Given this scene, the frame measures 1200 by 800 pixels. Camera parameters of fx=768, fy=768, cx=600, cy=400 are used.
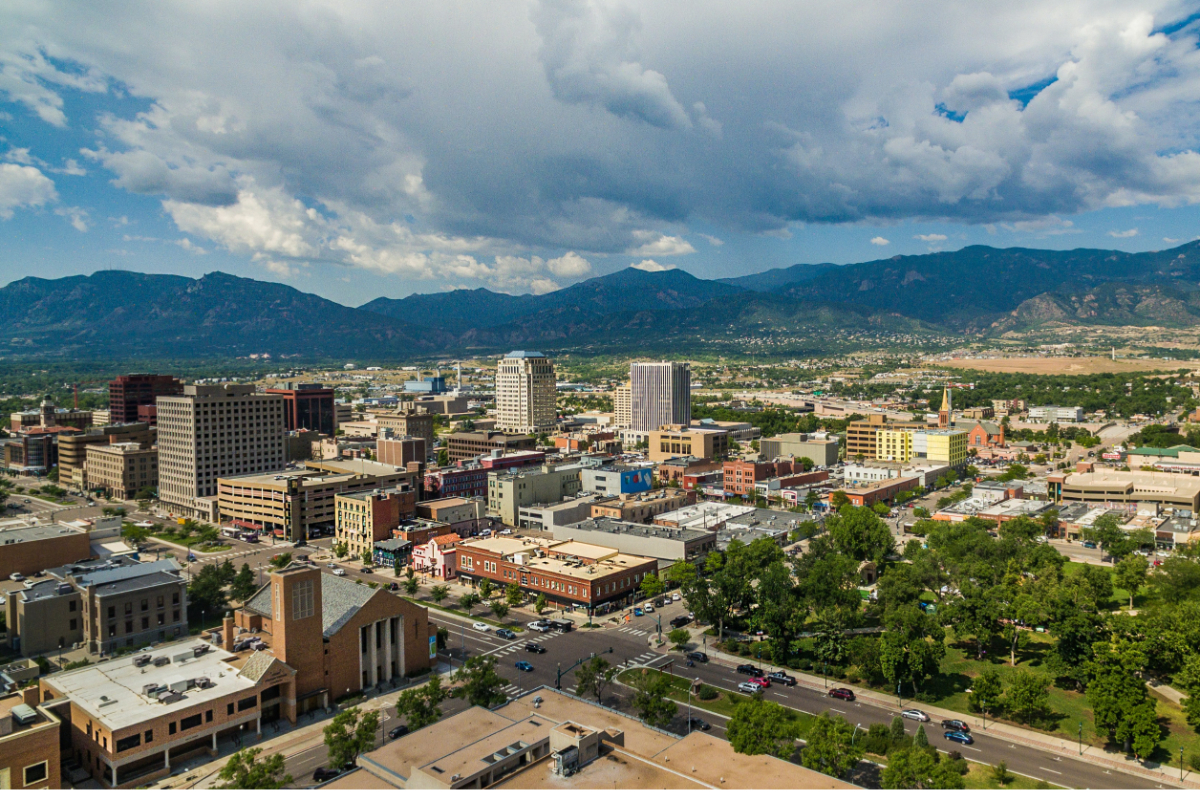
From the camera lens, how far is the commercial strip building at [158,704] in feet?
97.0

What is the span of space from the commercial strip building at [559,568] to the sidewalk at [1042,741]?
1548 cm

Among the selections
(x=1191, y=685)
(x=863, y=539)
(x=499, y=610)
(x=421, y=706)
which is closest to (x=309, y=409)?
(x=499, y=610)

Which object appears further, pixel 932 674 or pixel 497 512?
pixel 497 512

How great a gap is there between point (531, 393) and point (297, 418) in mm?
43175

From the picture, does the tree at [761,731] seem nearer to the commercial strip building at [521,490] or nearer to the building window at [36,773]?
the building window at [36,773]

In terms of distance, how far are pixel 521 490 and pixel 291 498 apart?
70.6 ft

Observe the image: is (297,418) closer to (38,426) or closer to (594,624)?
(38,426)

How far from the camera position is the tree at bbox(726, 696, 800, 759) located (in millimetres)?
27000

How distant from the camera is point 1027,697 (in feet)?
112

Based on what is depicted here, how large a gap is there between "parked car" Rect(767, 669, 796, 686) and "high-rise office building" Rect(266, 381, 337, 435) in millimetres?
117225

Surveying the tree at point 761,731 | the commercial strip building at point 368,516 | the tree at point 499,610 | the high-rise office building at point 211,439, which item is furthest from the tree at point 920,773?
the high-rise office building at point 211,439

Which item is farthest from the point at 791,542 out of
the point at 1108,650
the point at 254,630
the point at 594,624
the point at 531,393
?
the point at 531,393

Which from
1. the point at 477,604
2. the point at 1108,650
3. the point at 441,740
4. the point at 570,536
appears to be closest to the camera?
the point at 441,740

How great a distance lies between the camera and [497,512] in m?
77.8
